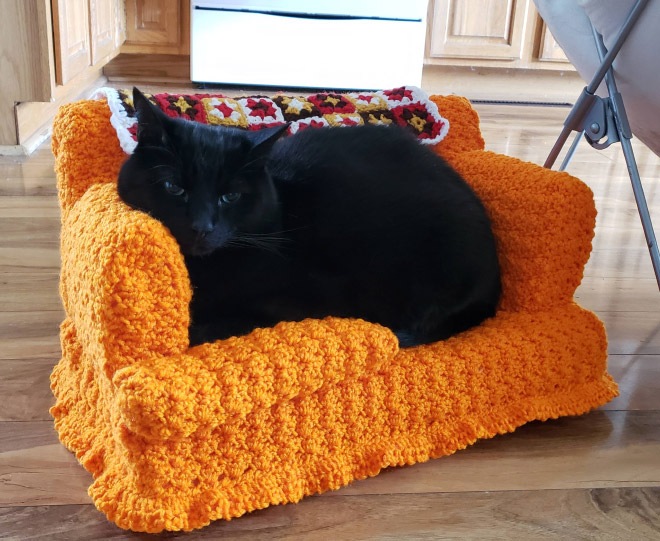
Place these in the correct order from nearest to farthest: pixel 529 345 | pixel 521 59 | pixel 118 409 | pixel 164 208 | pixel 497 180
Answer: pixel 118 409
pixel 164 208
pixel 529 345
pixel 497 180
pixel 521 59

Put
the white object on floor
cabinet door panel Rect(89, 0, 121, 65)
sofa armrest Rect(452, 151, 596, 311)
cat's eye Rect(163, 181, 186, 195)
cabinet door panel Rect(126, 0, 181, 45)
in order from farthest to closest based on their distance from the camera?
cabinet door panel Rect(126, 0, 181, 45), the white object on floor, cabinet door panel Rect(89, 0, 121, 65), sofa armrest Rect(452, 151, 596, 311), cat's eye Rect(163, 181, 186, 195)

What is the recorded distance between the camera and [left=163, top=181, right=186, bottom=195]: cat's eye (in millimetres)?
816

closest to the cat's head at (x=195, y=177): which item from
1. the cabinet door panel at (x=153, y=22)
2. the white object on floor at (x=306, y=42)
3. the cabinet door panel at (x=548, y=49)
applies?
the white object on floor at (x=306, y=42)

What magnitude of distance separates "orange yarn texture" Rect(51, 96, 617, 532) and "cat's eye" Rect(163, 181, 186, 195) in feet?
0.22

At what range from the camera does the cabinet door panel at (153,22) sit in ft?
10.3

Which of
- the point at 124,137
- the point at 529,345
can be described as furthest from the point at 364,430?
the point at 124,137

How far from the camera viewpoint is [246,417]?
0.75 meters

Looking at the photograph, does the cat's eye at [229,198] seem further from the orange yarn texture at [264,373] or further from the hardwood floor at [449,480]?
the hardwood floor at [449,480]

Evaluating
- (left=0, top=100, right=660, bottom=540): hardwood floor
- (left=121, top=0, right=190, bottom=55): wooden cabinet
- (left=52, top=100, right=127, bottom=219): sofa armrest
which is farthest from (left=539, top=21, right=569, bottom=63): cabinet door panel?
(left=52, top=100, right=127, bottom=219): sofa armrest

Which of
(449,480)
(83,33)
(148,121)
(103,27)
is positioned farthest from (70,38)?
(449,480)

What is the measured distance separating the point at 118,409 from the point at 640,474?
0.63 meters

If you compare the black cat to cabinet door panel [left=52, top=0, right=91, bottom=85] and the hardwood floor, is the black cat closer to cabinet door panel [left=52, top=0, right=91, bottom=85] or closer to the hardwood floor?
the hardwood floor

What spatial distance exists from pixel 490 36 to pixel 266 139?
2.86 metres

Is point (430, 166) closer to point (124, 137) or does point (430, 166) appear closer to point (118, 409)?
point (124, 137)
